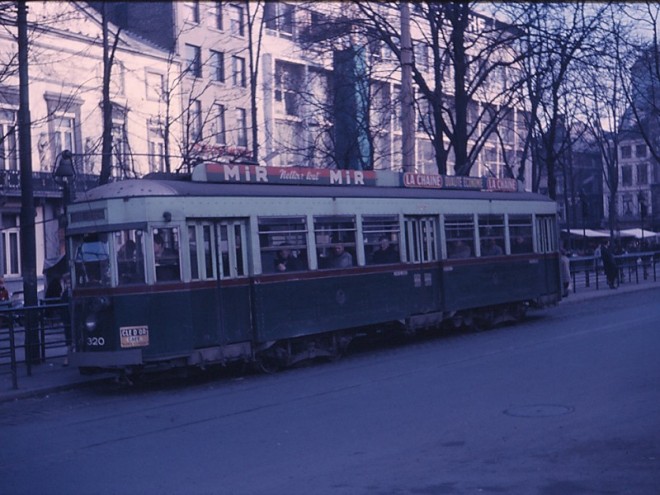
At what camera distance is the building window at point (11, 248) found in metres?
36.9

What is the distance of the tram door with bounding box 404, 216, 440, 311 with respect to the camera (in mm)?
18484

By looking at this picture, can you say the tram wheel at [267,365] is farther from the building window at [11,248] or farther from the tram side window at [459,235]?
the building window at [11,248]

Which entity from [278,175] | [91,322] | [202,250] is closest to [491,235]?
[278,175]

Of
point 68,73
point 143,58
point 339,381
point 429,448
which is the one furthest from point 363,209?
point 143,58

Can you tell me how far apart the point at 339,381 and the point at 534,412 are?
4.09 m

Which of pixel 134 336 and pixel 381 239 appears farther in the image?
pixel 381 239

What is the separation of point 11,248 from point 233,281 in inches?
1011

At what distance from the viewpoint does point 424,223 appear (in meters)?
19.0

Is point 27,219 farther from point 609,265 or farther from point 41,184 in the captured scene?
point 609,265

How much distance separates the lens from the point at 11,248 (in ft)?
124

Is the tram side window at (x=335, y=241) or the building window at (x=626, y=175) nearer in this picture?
the tram side window at (x=335, y=241)

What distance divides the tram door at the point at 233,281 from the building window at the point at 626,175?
7809 cm

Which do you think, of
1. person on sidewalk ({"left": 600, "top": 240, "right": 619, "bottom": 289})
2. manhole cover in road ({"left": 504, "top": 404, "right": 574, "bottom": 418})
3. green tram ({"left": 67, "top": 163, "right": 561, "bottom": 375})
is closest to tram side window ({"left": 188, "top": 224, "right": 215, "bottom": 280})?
green tram ({"left": 67, "top": 163, "right": 561, "bottom": 375})

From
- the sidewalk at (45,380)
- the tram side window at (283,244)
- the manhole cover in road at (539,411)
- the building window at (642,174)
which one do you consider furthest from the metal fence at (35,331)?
the building window at (642,174)
